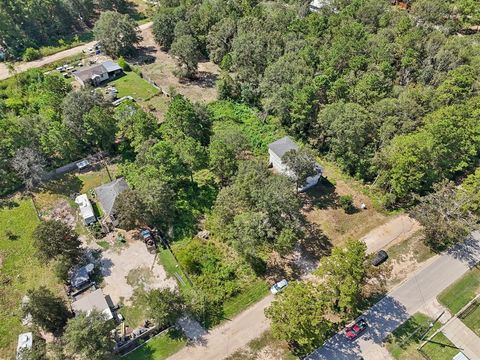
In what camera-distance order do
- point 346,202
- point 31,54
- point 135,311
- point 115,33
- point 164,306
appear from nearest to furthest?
point 164,306 < point 135,311 < point 346,202 < point 115,33 < point 31,54

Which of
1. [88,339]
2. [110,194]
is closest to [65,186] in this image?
[110,194]

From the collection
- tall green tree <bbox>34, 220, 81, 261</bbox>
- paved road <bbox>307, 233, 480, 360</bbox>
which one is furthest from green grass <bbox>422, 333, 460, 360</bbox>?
tall green tree <bbox>34, 220, 81, 261</bbox>

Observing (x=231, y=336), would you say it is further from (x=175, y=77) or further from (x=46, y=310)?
(x=175, y=77)

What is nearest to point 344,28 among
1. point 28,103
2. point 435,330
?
point 435,330

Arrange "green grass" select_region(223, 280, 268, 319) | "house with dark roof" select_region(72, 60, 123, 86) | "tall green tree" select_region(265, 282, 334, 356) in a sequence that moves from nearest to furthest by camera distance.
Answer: "tall green tree" select_region(265, 282, 334, 356), "green grass" select_region(223, 280, 268, 319), "house with dark roof" select_region(72, 60, 123, 86)

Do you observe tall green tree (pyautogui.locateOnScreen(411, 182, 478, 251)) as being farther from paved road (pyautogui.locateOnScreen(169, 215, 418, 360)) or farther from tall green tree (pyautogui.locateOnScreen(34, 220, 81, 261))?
tall green tree (pyautogui.locateOnScreen(34, 220, 81, 261))

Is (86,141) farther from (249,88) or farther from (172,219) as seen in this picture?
(249,88)

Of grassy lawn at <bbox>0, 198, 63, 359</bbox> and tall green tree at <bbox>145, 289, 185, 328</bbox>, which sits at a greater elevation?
tall green tree at <bbox>145, 289, 185, 328</bbox>
